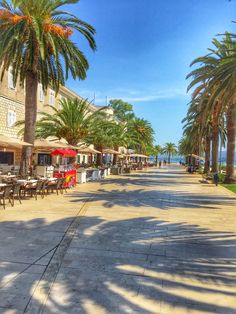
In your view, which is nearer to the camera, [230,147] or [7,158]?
[230,147]

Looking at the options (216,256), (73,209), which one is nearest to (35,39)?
(73,209)

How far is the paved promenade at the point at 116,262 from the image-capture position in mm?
4832

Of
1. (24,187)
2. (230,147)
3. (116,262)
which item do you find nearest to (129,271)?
(116,262)

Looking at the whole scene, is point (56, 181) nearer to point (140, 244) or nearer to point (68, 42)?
point (68, 42)

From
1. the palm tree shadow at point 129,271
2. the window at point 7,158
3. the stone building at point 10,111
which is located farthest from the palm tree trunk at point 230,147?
the window at point 7,158

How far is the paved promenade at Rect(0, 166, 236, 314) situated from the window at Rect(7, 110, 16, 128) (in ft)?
54.7

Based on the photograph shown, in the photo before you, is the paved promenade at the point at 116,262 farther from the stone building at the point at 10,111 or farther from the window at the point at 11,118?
the window at the point at 11,118

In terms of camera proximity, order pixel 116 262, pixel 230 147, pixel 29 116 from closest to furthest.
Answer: pixel 116 262 < pixel 29 116 < pixel 230 147

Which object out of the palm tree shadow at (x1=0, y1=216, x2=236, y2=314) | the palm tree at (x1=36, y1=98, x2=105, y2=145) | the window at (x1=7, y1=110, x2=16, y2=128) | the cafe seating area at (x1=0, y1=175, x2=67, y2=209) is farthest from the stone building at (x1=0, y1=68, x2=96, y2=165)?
the palm tree shadow at (x1=0, y1=216, x2=236, y2=314)

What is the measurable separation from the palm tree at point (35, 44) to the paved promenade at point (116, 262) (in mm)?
8325

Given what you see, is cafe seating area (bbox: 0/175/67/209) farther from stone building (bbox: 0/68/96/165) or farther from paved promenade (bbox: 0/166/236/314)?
stone building (bbox: 0/68/96/165)

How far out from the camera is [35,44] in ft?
55.2

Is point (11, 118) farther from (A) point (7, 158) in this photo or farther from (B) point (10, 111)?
(A) point (7, 158)

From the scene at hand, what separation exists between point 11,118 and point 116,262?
23.1m
